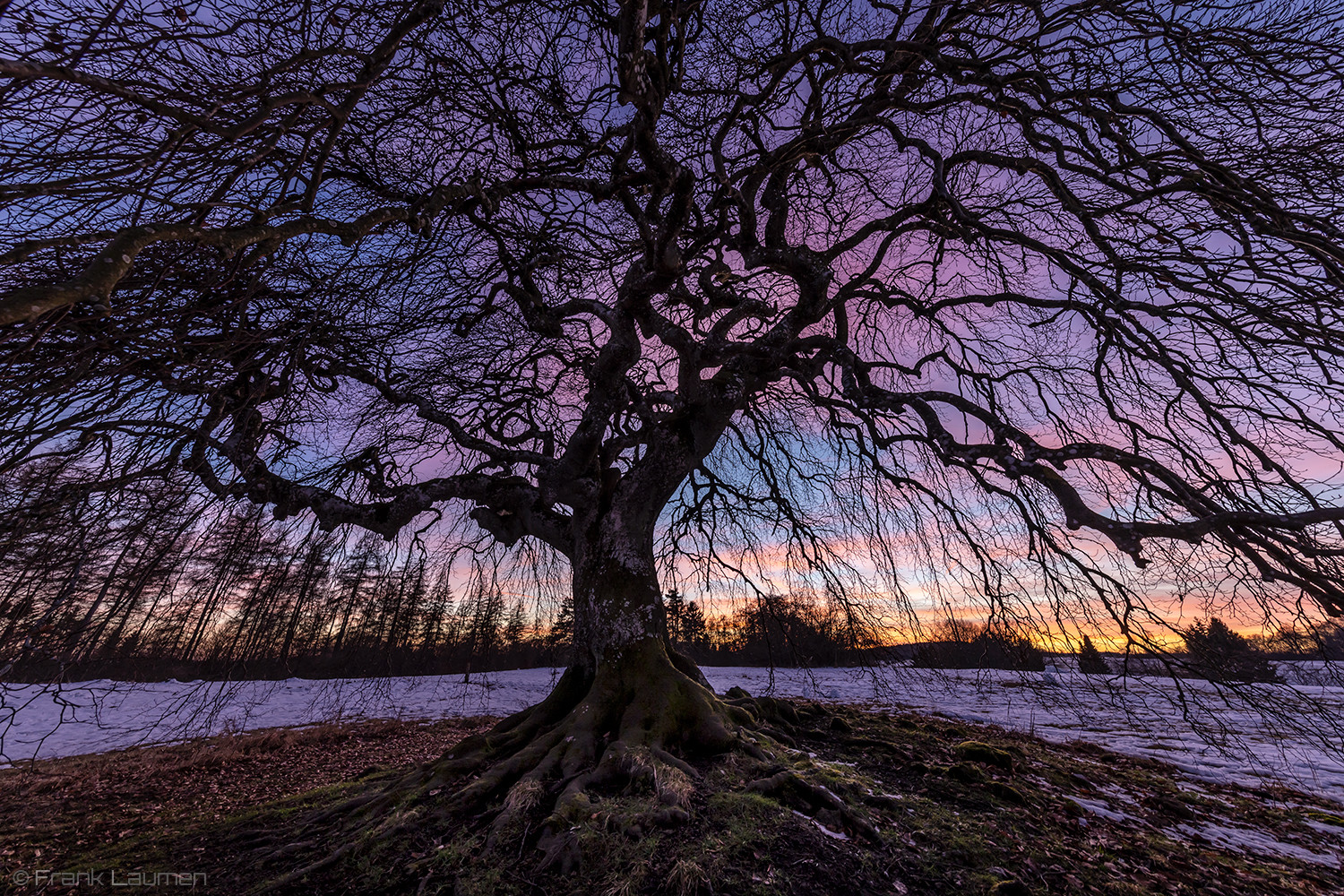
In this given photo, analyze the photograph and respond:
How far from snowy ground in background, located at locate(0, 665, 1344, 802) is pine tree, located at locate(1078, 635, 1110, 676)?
0.08 m

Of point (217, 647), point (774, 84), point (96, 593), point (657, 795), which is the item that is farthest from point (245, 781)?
point (774, 84)

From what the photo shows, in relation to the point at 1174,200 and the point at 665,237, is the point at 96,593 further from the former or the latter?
the point at 1174,200

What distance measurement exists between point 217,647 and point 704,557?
5.25m

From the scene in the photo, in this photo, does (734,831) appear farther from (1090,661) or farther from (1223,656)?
(1223,656)

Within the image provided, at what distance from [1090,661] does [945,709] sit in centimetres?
808

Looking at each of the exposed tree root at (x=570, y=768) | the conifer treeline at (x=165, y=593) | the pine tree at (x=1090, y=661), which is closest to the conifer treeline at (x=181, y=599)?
the conifer treeline at (x=165, y=593)

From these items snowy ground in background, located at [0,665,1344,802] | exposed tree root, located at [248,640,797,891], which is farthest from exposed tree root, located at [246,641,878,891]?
snowy ground in background, located at [0,665,1344,802]

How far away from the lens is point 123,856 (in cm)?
349

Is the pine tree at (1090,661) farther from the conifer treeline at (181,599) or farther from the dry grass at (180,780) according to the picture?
the dry grass at (180,780)

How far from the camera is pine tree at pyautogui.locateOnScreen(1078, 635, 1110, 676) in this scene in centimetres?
265

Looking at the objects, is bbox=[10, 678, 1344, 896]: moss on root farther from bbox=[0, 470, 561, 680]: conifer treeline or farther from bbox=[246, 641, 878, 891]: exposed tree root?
bbox=[0, 470, 561, 680]: conifer treeline

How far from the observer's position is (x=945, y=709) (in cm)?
934

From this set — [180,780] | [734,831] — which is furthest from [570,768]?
[180,780]

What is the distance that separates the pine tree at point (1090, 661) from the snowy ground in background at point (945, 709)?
0.08 m
